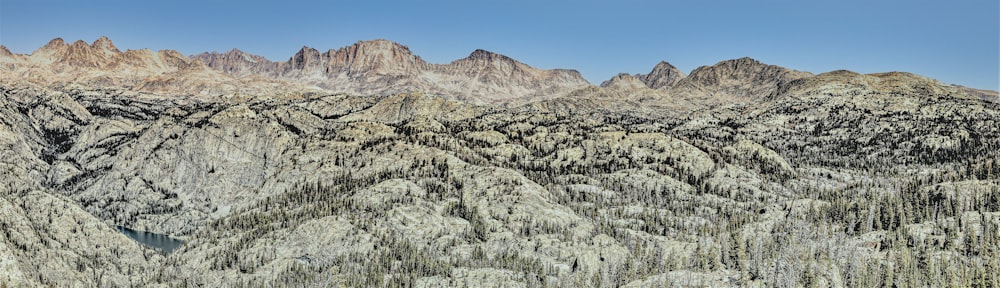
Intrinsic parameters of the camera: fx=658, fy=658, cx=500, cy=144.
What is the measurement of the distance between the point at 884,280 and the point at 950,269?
58.9 feet

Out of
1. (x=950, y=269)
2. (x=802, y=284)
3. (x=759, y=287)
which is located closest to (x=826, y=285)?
(x=802, y=284)

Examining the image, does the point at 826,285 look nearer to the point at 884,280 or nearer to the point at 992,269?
the point at 884,280

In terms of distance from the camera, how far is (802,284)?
198m

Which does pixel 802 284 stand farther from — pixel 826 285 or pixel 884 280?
pixel 884 280

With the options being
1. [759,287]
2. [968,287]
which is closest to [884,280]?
[968,287]

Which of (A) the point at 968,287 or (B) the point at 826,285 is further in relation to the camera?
(B) the point at 826,285

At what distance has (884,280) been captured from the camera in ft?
649

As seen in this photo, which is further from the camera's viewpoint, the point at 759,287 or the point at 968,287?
the point at 759,287

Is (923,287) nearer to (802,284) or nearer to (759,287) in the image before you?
(802,284)

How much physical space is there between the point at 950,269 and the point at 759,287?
55.3m

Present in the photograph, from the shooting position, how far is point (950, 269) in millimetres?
193625

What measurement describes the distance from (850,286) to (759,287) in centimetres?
2854

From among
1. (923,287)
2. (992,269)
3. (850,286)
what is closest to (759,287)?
(850,286)

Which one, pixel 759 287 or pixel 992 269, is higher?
pixel 992 269
